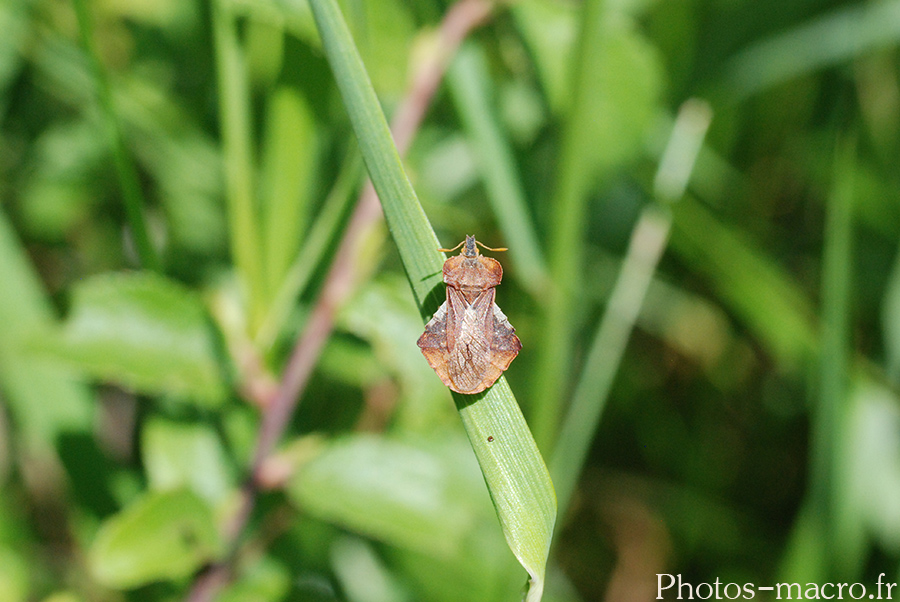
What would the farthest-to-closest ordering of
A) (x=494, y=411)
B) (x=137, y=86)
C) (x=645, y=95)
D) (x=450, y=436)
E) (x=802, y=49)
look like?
1. (x=802, y=49)
2. (x=137, y=86)
3. (x=645, y=95)
4. (x=450, y=436)
5. (x=494, y=411)

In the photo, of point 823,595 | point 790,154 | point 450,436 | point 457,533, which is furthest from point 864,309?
point 457,533

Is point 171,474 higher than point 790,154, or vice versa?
point 790,154

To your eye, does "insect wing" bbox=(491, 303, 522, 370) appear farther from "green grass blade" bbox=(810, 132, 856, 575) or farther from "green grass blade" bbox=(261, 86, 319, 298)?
"green grass blade" bbox=(810, 132, 856, 575)

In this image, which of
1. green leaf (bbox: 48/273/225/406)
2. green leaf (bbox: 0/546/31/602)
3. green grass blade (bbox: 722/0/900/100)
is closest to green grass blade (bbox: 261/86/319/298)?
green leaf (bbox: 48/273/225/406)

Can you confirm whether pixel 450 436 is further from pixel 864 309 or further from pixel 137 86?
pixel 864 309

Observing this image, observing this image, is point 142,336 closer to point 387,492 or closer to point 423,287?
point 387,492

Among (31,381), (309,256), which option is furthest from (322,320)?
(31,381)
